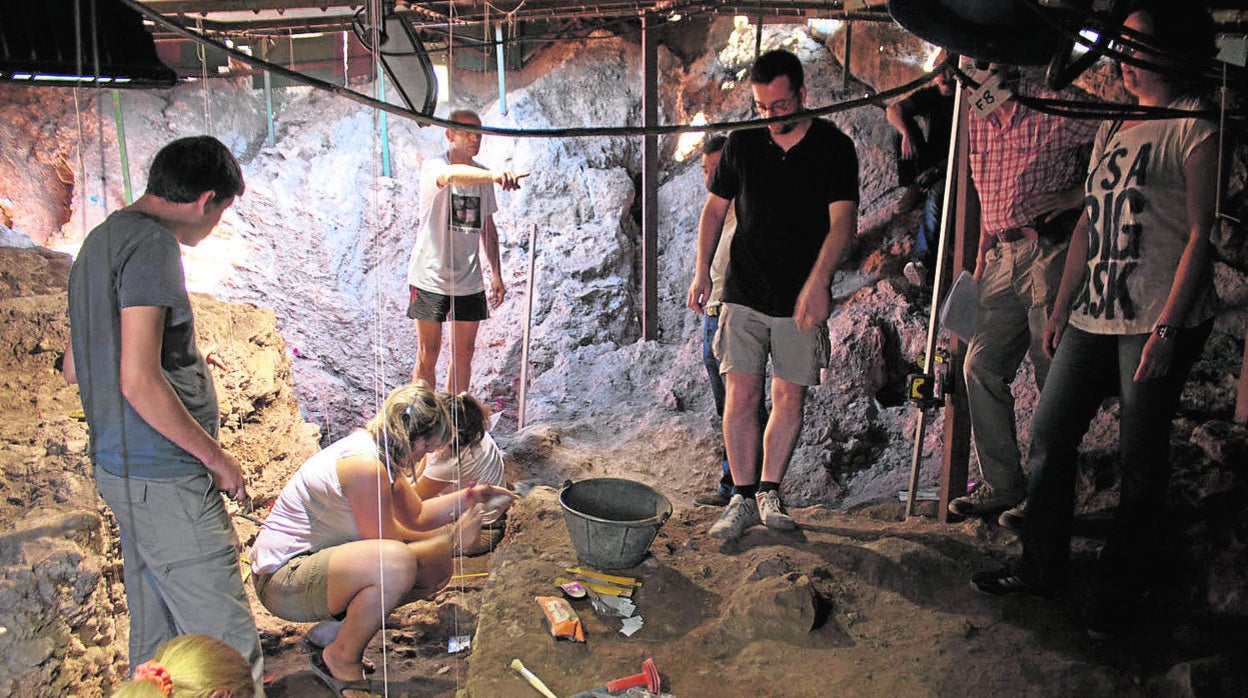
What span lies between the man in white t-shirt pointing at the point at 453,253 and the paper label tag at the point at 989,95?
4.83ft

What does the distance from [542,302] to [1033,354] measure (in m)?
2.94

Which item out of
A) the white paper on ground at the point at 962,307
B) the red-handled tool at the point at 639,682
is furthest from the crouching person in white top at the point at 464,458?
the white paper on ground at the point at 962,307

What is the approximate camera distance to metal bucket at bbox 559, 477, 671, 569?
8.39 feet

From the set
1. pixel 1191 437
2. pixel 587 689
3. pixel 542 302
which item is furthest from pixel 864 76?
pixel 587 689

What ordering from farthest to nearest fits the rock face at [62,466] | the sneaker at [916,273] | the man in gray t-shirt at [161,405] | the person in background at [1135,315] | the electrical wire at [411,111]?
the sneaker at [916,273], the person in background at [1135,315], the rock face at [62,466], the man in gray t-shirt at [161,405], the electrical wire at [411,111]

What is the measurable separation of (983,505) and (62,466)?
298cm

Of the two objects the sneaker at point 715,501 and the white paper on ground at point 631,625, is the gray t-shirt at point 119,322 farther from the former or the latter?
the sneaker at point 715,501

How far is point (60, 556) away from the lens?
75.2 inches

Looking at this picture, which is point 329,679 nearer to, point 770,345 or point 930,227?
point 770,345

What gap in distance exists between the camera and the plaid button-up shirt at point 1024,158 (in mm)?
2646

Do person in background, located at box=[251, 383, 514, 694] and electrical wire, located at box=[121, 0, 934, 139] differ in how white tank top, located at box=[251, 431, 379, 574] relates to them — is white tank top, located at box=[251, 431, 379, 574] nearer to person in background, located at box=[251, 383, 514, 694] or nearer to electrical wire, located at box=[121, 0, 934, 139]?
person in background, located at box=[251, 383, 514, 694]

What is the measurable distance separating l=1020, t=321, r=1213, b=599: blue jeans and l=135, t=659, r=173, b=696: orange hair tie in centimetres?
225

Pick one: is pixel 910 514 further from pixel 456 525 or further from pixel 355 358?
pixel 355 358

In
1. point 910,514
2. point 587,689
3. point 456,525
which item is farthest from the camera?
point 910,514
